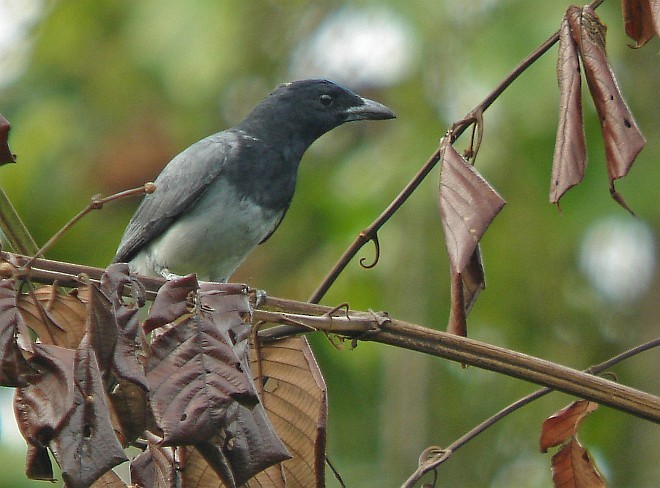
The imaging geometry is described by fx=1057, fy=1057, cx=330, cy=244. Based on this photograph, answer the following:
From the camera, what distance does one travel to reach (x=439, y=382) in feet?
19.2

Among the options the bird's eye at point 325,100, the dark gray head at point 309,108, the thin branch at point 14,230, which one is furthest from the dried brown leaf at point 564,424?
the bird's eye at point 325,100

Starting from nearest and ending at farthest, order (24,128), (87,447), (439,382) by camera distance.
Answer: (87,447), (24,128), (439,382)

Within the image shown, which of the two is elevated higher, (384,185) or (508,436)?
(384,185)

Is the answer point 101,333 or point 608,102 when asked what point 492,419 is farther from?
point 101,333

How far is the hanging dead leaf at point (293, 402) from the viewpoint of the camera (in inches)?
73.7

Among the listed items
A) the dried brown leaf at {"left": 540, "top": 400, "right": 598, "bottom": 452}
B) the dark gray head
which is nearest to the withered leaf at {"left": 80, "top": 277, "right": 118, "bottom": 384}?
the dried brown leaf at {"left": 540, "top": 400, "right": 598, "bottom": 452}

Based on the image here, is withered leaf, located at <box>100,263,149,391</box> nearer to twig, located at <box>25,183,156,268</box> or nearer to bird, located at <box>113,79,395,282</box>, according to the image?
twig, located at <box>25,183,156,268</box>

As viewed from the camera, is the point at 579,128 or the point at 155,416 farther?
the point at 579,128

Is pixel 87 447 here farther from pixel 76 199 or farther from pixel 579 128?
pixel 76 199

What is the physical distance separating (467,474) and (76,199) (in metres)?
2.59

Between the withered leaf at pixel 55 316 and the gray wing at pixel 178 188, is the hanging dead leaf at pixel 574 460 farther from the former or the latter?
the gray wing at pixel 178 188

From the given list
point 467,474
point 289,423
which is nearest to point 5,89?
point 467,474

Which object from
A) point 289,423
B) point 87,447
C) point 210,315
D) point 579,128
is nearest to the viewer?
point 87,447

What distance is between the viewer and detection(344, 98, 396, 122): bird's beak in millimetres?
4348
